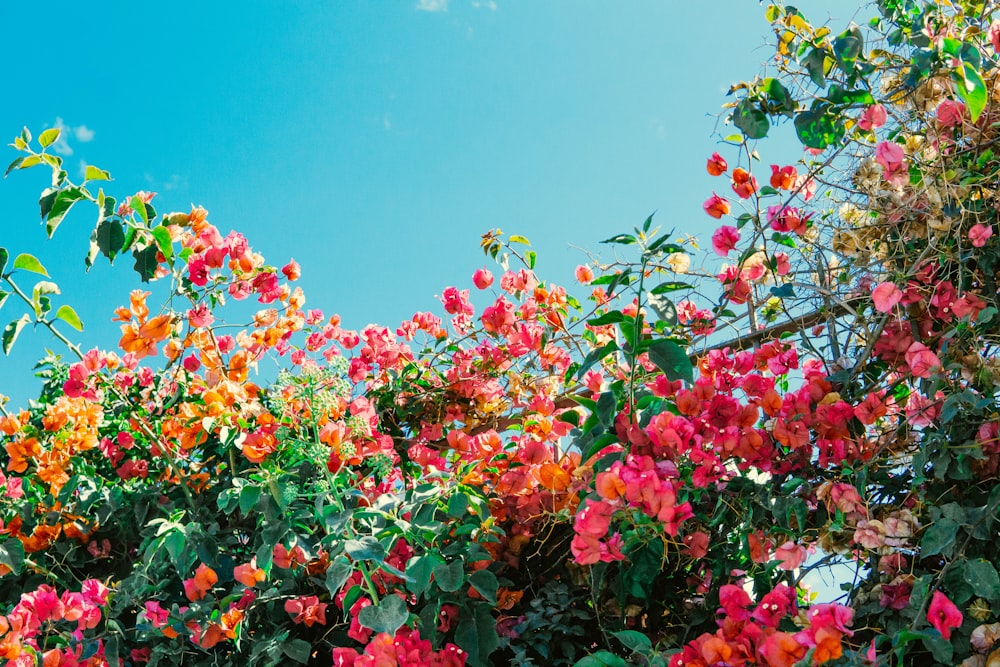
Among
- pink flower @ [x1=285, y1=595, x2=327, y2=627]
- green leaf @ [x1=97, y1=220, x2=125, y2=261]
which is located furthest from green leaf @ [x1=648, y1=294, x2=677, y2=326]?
green leaf @ [x1=97, y1=220, x2=125, y2=261]

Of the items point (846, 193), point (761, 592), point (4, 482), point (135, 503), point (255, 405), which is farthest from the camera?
point (4, 482)

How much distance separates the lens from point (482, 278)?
251cm

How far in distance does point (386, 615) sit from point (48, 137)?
124 centimetres

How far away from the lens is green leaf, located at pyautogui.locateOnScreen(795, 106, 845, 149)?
1756 mm

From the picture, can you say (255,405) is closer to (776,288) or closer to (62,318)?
(62,318)

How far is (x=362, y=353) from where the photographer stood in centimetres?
265

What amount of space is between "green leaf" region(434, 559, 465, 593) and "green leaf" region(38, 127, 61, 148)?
122cm

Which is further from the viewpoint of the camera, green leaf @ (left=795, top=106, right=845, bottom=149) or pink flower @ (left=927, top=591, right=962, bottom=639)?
green leaf @ (left=795, top=106, right=845, bottom=149)

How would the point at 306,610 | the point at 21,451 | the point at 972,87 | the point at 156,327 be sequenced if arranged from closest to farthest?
the point at 972,87
the point at 306,610
the point at 156,327
the point at 21,451

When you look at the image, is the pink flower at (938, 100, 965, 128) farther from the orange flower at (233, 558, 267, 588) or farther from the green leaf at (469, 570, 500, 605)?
the orange flower at (233, 558, 267, 588)

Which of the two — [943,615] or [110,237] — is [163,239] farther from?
[943,615]

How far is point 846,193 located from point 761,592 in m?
0.91

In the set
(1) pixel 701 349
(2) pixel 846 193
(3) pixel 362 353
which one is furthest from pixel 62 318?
(2) pixel 846 193

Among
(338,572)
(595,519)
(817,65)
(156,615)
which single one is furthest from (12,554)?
(817,65)
